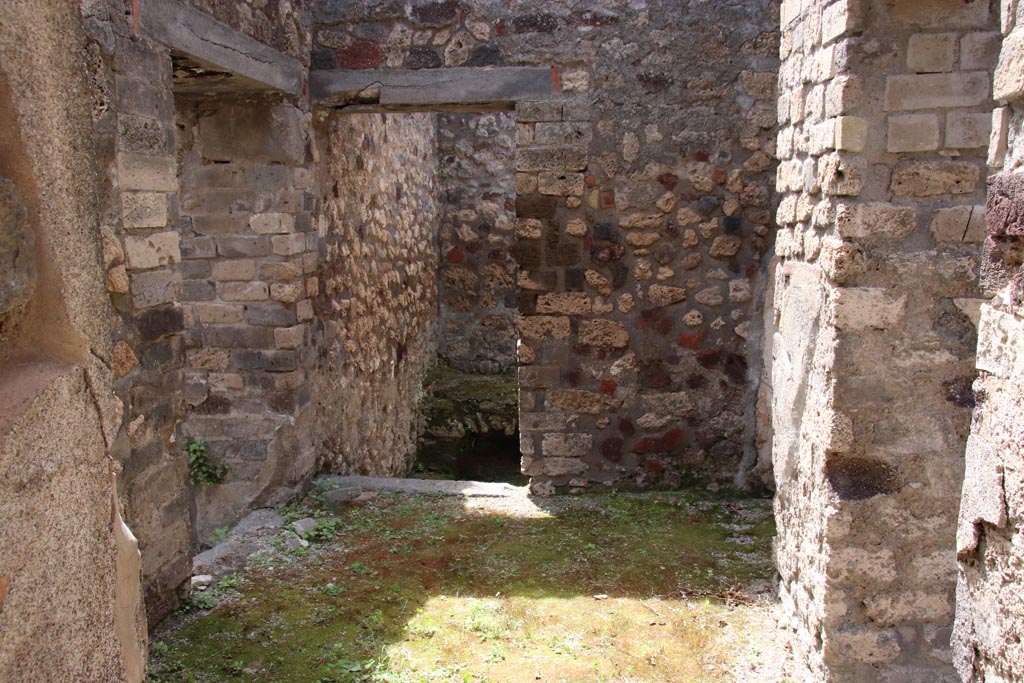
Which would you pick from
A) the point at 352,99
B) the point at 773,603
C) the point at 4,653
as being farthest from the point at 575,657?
the point at 352,99

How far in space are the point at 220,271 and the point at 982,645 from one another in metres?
4.34

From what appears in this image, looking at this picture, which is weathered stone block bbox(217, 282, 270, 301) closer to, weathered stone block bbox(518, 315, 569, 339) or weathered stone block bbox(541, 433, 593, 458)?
weathered stone block bbox(518, 315, 569, 339)

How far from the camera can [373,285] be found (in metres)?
6.00

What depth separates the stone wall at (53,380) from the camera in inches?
40.4

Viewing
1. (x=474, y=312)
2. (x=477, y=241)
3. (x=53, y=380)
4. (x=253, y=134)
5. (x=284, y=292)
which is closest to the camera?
(x=53, y=380)

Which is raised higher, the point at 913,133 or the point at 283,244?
the point at 913,133

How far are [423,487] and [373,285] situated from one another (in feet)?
5.55

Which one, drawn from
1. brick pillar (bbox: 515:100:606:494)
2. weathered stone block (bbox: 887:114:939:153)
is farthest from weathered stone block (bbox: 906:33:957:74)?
brick pillar (bbox: 515:100:606:494)

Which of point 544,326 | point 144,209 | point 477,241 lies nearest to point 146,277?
point 144,209

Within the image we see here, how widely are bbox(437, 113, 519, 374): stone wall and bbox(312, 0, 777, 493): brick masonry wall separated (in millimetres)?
3327

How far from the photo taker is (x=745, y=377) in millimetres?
4785

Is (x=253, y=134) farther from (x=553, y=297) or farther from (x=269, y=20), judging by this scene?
(x=553, y=297)

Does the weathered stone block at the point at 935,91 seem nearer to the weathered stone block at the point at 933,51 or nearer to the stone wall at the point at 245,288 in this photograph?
the weathered stone block at the point at 933,51

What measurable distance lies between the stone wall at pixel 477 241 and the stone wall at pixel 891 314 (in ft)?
17.5
